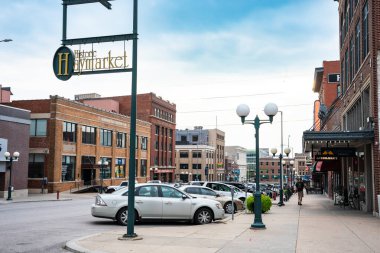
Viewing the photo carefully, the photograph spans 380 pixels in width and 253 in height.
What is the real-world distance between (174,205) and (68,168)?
37198 millimetres

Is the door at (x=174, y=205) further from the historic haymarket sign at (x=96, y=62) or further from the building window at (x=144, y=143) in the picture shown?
the building window at (x=144, y=143)

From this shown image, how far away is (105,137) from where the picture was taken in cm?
6097

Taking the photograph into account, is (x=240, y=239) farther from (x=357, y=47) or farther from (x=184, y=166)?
(x=184, y=166)

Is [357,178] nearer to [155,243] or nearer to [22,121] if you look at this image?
[155,243]

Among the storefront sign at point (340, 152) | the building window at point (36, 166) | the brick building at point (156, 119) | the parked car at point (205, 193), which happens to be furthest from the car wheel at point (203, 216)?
the brick building at point (156, 119)

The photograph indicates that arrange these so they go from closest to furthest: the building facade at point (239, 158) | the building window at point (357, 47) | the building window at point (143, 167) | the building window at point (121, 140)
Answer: the building window at point (357, 47) < the building window at point (121, 140) < the building window at point (143, 167) < the building facade at point (239, 158)

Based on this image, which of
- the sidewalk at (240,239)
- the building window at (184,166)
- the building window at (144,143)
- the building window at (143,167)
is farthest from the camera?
the building window at (184,166)

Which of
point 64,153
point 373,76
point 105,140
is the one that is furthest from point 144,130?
point 373,76

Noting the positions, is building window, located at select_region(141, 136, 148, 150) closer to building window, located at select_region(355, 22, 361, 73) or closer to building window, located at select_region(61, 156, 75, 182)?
building window, located at select_region(61, 156, 75, 182)

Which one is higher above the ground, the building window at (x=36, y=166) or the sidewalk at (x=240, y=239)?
the building window at (x=36, y=166)

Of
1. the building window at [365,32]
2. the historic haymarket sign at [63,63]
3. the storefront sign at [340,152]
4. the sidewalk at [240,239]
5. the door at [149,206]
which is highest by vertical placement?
the building window at [365,32]

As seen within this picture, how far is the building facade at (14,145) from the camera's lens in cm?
3859

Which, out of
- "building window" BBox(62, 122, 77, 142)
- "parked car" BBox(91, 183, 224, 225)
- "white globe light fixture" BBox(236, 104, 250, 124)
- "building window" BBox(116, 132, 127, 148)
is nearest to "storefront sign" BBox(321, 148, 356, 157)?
"white globe light fixture" BBox(236, 104, 250, 124)

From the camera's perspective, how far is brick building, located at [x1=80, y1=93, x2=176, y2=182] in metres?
79.6
